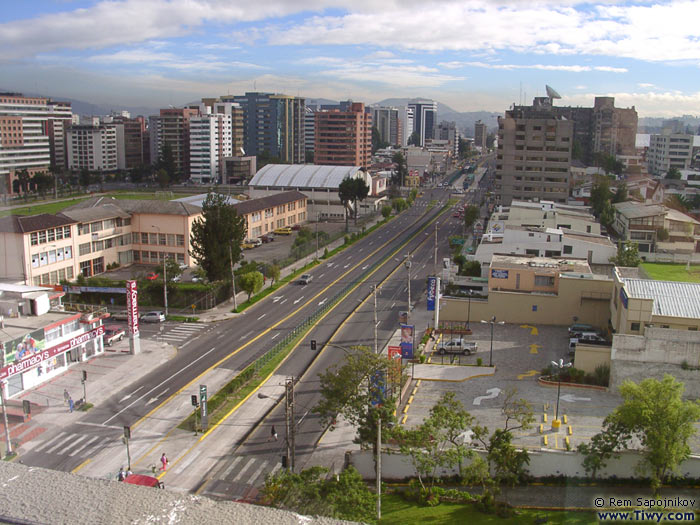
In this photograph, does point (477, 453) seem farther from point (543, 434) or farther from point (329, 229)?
point (329, 229)

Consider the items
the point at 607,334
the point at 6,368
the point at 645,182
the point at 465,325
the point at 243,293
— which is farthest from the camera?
the point at 645,182

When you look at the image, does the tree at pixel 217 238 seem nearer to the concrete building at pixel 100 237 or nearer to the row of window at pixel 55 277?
the concrete building at pixel 100 237

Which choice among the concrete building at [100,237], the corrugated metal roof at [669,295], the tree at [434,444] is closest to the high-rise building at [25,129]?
the concrete building at [100,237]

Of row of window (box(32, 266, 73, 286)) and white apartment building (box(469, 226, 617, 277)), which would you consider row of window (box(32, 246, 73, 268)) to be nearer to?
row of window (box(32, 266, 73, 286))

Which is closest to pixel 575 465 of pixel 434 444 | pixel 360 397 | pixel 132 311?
pixel 434 444

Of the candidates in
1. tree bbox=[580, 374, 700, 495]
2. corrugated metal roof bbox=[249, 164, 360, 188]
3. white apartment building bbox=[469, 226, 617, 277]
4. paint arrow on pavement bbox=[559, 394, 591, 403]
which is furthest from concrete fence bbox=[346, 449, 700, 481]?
corrugated metal roof bbox=[249, 164, 360, 188]

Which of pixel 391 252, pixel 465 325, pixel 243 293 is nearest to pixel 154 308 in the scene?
pixel 243 293
